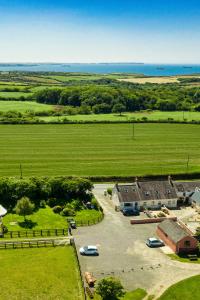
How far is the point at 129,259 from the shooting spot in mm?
52812

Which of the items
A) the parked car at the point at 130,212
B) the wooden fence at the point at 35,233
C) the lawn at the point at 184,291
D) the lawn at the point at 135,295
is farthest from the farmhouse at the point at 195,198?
the lawn at the point at 135,295

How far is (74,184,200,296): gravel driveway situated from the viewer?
A: 4803 centimetres

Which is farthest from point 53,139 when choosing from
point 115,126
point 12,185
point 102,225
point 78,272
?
point 78,272

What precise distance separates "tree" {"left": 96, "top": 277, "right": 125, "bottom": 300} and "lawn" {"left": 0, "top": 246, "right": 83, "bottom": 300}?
2.28 metres

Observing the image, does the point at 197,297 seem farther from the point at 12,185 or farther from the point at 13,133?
the point at 13,133

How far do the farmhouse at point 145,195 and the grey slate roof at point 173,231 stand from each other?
11012mm

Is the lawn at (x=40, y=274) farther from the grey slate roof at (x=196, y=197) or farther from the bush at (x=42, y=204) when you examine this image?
the grey slate roof at (x=196, y=197)

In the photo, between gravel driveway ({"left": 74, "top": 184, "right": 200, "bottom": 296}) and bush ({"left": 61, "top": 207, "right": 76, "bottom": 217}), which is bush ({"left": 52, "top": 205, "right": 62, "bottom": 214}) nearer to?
bush ({"left": 61, "top": 207, "right": 76, "bottom": 217})

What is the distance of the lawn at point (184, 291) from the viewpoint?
1758 inches

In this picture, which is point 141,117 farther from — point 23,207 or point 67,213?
point 23,207

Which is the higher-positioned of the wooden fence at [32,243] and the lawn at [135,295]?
the wooden fence at [32,243]

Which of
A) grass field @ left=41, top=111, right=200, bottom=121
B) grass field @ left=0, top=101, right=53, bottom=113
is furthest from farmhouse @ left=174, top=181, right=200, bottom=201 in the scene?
grass field @ left=0, top=101, right=53, bottom=113

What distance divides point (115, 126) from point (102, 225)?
8457 cm

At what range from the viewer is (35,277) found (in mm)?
46344
